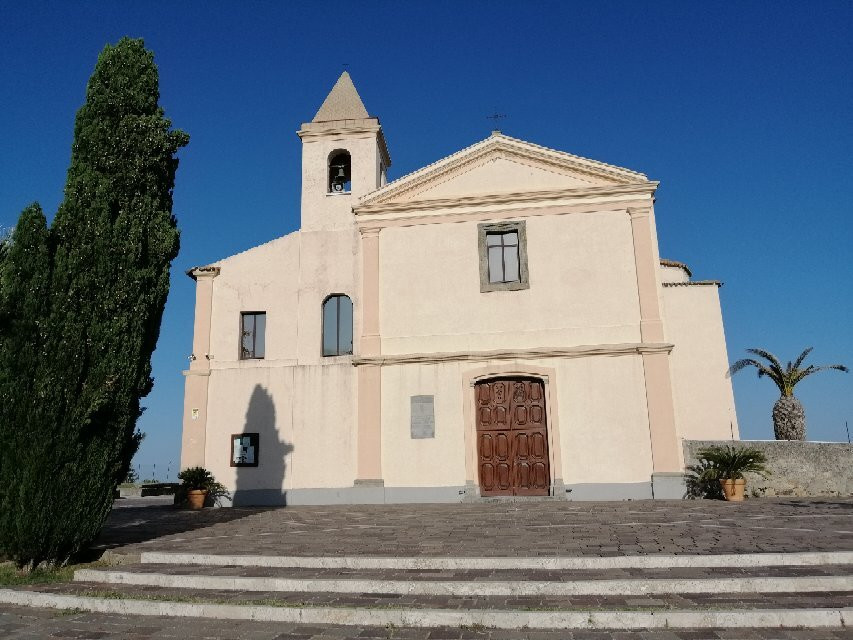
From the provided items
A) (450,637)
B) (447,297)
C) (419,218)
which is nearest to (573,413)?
(447,297)

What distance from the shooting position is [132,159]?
834 centimetres

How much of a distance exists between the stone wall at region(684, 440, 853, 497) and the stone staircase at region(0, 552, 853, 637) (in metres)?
8.49

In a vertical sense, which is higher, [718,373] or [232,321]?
[232,321]

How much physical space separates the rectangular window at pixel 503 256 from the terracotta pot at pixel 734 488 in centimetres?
640

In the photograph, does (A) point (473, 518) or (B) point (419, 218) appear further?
(B) point (419, 218)

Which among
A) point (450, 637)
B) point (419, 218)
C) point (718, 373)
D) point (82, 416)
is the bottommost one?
point (450, 637)

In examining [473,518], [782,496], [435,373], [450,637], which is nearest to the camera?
[450,637]

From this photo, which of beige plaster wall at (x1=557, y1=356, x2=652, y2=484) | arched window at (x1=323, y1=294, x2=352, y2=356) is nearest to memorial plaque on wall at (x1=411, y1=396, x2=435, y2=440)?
arched window at (x1=323, y1=294, x2=352, y2=356)

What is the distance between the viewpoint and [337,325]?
16062mm

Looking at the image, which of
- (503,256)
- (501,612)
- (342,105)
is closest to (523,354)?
(503,256)

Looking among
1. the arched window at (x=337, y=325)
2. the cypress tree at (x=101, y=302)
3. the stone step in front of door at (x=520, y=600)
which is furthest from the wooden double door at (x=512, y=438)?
Result: the stone step in front of door at (x=520, y=600)

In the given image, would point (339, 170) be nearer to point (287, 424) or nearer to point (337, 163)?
point (337, 163)

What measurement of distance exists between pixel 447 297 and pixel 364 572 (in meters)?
9.66

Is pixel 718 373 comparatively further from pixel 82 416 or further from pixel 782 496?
pixel 82 416
